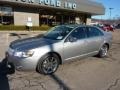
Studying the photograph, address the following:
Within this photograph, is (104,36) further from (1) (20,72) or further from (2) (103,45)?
(1) (20,72)

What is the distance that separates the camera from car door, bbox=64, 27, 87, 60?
639cm

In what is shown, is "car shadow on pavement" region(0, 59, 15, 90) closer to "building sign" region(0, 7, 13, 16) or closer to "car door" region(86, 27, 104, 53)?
"car door" region(86, 27, 104, 53)

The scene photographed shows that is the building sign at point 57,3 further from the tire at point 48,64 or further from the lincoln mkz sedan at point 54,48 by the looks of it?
the tire at point 48,64

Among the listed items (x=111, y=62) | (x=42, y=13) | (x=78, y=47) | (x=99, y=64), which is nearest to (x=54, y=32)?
(x=78, y=47)

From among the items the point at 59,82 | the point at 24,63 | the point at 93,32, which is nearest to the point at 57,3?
the point at 93,32

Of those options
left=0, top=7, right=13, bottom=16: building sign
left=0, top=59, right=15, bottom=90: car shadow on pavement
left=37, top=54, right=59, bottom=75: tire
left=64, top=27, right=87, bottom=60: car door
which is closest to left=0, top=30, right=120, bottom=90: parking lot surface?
left=0, top=59, right=15, bottom=90: car shadow on pavement

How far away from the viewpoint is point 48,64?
5953 mm

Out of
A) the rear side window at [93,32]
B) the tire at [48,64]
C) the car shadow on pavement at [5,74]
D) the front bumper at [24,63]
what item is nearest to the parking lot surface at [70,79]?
the car shadow on pavement at [5,74]

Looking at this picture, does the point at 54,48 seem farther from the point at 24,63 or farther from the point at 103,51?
the point at 103,51

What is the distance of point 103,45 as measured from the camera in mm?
8289

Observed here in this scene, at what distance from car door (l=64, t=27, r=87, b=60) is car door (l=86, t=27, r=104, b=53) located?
0.89ft

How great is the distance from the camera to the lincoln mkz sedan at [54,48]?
18.2 feet

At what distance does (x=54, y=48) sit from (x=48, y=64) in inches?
20.8

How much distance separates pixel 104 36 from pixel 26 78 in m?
4.17
